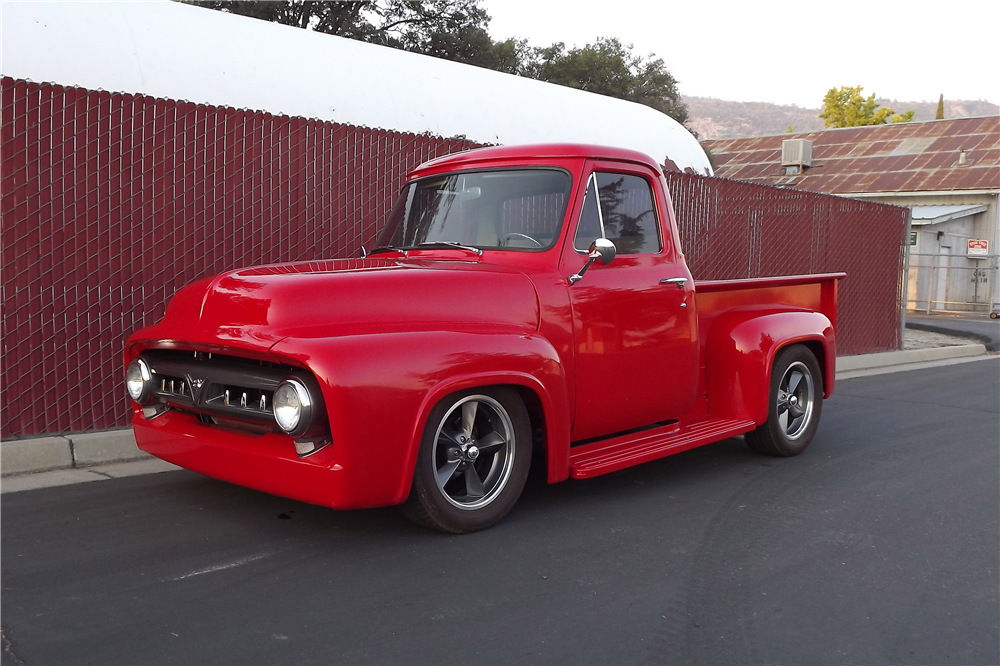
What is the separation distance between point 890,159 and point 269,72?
28.6 metres

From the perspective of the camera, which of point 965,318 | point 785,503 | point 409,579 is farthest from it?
point 965,318

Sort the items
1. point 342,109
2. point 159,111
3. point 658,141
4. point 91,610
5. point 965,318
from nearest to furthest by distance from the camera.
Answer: point 91,610 < point 159,111 < point 342,109 < point 658,141 < point 965,318

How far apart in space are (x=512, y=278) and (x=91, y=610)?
97.3 inches

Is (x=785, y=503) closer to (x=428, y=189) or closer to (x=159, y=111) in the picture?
(x=428, y=189)

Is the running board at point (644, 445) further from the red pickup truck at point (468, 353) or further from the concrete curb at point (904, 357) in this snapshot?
the concrete curb at point (904, 357)

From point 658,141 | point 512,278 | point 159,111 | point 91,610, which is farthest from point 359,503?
point 658,141

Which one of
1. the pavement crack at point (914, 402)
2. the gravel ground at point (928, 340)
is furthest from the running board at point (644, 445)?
the gravel ground at point (928, 340)

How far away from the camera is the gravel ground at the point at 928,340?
53.4 feet

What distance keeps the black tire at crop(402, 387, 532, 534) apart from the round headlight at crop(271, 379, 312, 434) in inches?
23.6

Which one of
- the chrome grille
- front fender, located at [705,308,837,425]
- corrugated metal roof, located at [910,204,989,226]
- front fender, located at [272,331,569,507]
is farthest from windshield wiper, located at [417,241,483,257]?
corrugated metal roof, located at [910,204,989,226]

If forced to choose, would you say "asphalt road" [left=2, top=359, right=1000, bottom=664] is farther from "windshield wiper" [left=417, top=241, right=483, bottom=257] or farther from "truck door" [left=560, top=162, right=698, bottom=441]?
Answer: "windshield wiper" [left=417, top=241, right=483, bottom=257]

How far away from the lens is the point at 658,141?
1444 cm

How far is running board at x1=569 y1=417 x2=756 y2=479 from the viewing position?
4.85 metres

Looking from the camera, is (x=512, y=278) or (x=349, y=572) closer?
(x=349, y=572)
